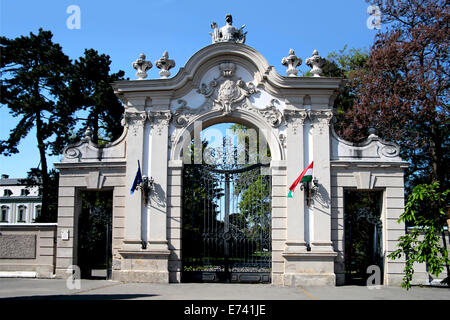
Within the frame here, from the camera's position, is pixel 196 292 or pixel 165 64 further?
pixel 165 64

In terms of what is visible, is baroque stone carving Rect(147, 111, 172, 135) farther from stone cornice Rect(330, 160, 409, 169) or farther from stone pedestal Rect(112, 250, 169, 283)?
stone cornice Rect(330, 160, 409, 169)

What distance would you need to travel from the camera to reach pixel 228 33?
14.4 m

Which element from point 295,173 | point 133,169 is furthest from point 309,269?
point 133,169

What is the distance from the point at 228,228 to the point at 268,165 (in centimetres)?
220

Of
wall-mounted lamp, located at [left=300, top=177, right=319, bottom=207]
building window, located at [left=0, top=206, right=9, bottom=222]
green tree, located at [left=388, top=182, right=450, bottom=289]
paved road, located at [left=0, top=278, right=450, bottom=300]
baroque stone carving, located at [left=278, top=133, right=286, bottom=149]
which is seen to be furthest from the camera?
building window, located at [left=0, top=206, right=9, bottom=222]

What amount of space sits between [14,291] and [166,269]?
396 centimetres

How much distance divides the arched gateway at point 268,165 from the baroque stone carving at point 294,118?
3 centimetres

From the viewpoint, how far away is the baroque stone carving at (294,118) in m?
13.9

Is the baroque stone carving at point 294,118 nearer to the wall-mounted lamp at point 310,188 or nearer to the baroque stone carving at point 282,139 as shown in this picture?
the baroque stone carving at point 282,139

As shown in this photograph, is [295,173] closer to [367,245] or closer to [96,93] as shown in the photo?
[367,245]

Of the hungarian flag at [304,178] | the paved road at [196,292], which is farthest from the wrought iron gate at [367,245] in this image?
the hungarian flag at [304,178]

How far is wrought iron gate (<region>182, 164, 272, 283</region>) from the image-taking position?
1385 cm

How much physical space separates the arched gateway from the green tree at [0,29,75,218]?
1203 centimetres

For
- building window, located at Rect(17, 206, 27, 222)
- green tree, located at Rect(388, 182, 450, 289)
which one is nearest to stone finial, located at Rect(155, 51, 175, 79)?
green tree, located at Rect(388, 182, 450, 289)
